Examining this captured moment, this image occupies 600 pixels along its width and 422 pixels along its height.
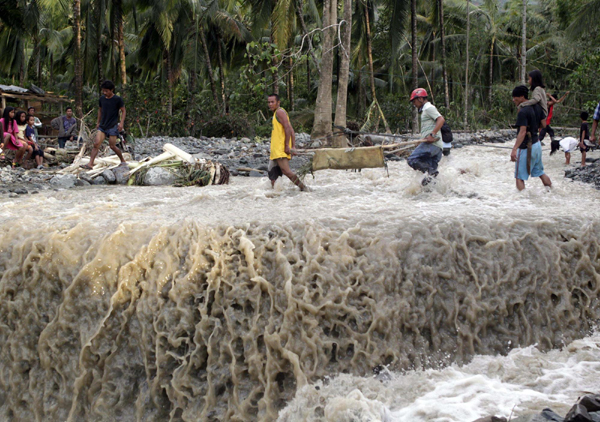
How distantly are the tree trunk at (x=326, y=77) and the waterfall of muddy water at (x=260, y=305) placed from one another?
7.18 meters

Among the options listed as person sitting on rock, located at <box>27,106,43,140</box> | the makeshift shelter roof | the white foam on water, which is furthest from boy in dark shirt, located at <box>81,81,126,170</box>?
the makeshift shelter roof

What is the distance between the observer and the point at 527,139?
662cm

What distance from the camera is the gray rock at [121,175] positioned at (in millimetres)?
8930

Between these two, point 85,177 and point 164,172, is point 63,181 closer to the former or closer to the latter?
point 85,177

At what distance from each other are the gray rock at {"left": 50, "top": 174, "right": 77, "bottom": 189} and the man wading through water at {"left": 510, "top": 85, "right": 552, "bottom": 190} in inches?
252

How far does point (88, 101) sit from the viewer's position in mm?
23812

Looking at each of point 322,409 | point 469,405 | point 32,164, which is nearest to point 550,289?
point 469,405

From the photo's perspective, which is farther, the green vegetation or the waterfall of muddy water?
A: the green vegetation

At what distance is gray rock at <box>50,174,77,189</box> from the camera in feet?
27.6

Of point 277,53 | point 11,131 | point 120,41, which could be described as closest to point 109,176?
point 11,131

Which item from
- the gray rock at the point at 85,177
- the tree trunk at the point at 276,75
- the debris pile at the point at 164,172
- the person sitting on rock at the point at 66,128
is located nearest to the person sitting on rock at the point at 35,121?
the person sitting on rock at the point at 66,128

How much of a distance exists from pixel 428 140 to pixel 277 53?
5.88m

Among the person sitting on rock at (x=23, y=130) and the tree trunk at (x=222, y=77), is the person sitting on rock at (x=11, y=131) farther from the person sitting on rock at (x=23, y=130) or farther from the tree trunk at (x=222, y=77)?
the tree trunk at (x=222, y=77)

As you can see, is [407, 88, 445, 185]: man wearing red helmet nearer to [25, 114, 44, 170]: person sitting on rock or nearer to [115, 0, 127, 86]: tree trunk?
[25, 114, 44, 170]: person sitting on rock
